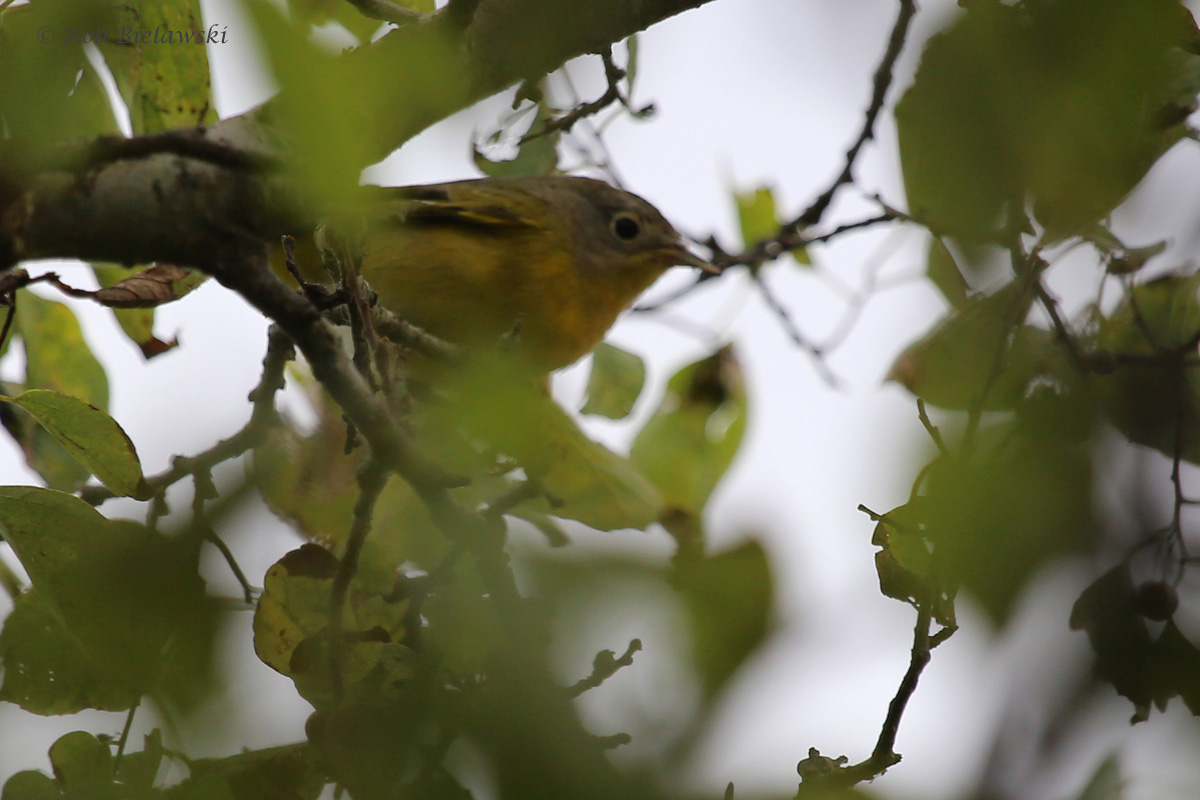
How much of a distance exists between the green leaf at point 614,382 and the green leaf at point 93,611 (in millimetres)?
2280

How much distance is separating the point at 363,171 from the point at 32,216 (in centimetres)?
148

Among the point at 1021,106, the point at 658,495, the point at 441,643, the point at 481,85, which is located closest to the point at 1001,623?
the point at 1021,106

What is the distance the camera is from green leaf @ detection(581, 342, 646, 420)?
4191mm

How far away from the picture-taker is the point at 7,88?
1.09 m

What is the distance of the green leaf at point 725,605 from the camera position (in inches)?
44.0

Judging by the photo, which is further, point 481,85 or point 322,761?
point 481,85

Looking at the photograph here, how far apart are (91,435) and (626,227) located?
4015 millimetres

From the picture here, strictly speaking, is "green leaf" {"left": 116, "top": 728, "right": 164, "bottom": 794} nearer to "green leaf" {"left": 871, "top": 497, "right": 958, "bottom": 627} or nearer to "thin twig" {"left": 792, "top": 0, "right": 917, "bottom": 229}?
"green leaf" {"left": 871, "top": 497, "right": 958, "bottom": 627}

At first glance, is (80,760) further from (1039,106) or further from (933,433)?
(1039,106)

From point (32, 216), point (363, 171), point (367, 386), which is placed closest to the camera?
point (363, 171)

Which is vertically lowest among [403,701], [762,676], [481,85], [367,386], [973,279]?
[762,676]

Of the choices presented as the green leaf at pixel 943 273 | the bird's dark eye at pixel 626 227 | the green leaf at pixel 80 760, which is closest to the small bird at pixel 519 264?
the bird's dark eye at pixel 626 227

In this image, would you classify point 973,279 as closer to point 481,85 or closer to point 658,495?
point 481,85

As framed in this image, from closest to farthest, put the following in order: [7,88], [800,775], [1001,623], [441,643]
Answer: [7,88]
[1001,623]
[800,775]
[441,643]
